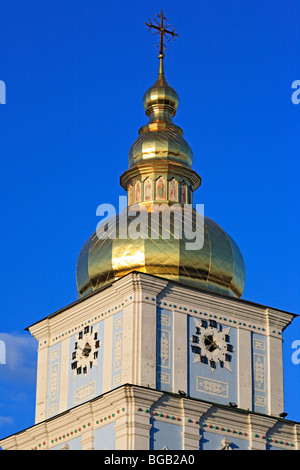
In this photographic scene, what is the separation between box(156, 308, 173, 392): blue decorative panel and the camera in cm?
3331

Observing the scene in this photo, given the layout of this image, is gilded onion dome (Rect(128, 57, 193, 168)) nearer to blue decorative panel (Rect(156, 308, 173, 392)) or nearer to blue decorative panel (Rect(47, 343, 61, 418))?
A: blue decorative panel (Rect(156, 308, 173, 392))

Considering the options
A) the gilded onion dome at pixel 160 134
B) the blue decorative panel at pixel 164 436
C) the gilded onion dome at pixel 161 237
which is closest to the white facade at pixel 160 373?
the blue decorative panel at pixel 164 436

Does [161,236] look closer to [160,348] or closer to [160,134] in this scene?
[160,348]

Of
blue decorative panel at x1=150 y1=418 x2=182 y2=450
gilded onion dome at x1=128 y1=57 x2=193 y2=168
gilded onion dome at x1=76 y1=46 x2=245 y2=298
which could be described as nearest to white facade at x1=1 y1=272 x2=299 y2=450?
blue decorative panel at x1=150 y1=418 x2=182 y2=450

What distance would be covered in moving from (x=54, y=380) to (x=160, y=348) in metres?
3.35

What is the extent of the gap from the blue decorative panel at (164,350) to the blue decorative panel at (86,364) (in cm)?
151

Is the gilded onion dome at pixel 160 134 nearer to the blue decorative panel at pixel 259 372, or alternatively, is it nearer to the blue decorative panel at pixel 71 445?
the blue decorative panel at pixel 259 372

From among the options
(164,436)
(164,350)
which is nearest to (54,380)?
(164,350)

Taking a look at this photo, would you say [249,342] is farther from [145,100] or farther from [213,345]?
[145,100]

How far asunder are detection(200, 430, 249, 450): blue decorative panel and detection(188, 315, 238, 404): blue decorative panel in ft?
2.95

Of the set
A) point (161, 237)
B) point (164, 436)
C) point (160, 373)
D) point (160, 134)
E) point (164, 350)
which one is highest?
point (160, 134)

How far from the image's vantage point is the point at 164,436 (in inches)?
1283

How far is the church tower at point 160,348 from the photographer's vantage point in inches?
1297
